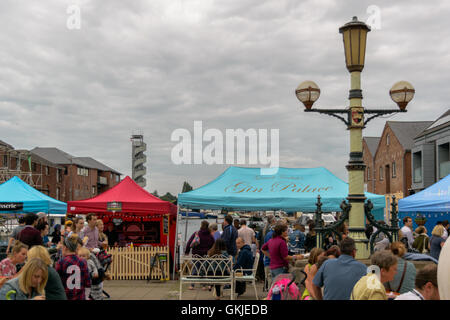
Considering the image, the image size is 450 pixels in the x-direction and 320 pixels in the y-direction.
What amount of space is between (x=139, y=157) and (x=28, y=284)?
69.8 m

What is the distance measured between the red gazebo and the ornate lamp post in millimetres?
7182

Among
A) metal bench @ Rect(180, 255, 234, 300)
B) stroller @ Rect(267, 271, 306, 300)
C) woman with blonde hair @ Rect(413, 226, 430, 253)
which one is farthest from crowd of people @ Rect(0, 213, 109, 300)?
woman with blonde hair @ Rect(413, 226, 430, 253)

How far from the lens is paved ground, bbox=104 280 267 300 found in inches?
422

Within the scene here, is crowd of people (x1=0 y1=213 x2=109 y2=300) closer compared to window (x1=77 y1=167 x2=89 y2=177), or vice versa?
crowd of people (x1=0 y1=213 x2=109 y2=300)

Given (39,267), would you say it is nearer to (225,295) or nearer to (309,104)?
(309,104)

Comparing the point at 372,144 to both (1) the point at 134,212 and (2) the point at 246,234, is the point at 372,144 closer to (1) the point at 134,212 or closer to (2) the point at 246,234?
(2) the point at 246,234

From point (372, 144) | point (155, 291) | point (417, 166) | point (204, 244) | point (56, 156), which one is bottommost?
point (155, 291)

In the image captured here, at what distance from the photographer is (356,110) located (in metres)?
7.88

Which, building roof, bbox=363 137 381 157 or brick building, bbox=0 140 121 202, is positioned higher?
building roof, bbox=363 137 381 157

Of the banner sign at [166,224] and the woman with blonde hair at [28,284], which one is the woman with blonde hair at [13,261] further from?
the banner sign at [166,224]

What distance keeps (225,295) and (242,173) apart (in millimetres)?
4808

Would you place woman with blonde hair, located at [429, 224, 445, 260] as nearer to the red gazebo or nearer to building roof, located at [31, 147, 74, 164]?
the red gazebo

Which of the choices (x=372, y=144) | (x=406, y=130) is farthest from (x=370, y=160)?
(x=406, y=130)

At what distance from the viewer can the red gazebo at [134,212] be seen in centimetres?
1371
